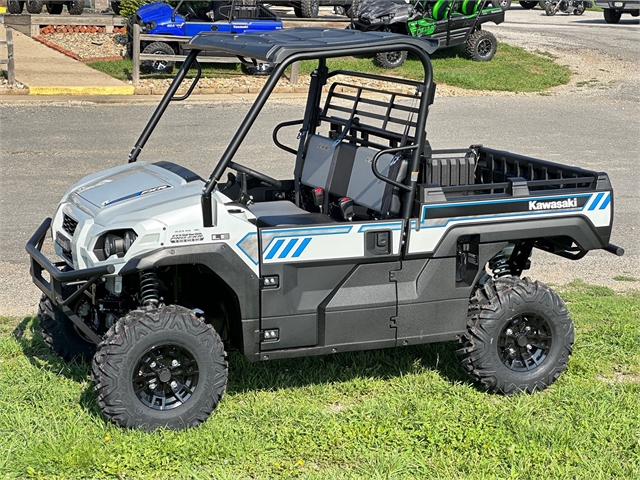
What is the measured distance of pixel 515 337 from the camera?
5.64 metres

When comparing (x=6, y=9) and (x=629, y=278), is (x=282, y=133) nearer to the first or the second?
(x=629, y=278)

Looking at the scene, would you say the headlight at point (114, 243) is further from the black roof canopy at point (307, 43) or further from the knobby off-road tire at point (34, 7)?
the knobby off-road tire at point (34, 7)

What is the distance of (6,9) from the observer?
82.9ft

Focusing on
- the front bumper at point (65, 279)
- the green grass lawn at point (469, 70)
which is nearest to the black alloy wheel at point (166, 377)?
the front bumper at point (65, 279)

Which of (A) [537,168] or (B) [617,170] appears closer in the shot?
(A) [537,168]

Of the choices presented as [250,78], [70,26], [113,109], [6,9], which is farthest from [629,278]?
[6,9]

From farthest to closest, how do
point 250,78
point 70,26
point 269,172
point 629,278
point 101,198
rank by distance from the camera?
point 70,26
point 250,78
point 269,172
point 629,278
point 101,198

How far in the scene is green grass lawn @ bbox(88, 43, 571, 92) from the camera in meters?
20.0

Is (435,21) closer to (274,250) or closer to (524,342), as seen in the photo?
(524,342)

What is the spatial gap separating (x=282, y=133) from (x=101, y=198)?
10166 mm

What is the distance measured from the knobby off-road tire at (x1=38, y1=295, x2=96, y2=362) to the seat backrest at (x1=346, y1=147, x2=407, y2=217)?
189 centimetres

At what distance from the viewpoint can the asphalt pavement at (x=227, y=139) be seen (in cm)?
889

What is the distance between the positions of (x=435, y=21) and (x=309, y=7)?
214 inches

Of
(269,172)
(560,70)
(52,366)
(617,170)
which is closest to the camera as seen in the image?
(52,366)
